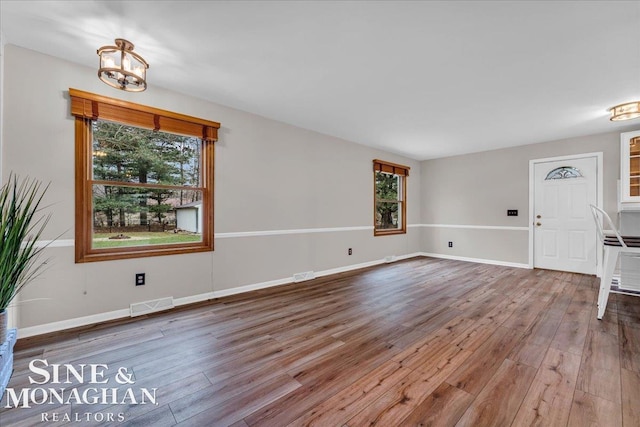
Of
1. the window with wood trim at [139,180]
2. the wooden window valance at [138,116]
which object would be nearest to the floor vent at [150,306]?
the window with wood trim at [139,180]

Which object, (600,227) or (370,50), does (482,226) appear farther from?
(370,50)

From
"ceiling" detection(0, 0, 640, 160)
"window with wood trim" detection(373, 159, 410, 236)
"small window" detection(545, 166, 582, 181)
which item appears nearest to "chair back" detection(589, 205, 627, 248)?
"ceiling" detection(0, 0, 640, 160)

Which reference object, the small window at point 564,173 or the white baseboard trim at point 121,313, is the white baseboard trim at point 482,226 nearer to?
A: the small window at point 564,173

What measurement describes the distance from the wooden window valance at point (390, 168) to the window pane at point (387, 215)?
69 centimetres

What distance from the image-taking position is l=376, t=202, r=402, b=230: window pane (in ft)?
18.4

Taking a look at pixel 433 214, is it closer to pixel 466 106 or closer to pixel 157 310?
pixel 466 106

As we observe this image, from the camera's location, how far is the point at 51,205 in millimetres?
2346

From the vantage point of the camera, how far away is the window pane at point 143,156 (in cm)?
264

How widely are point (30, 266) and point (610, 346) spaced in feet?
15.4

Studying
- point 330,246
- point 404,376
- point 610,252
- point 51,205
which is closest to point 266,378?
point 404,376

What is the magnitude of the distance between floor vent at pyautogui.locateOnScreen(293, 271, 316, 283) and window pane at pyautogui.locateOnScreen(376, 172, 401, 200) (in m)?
2.27

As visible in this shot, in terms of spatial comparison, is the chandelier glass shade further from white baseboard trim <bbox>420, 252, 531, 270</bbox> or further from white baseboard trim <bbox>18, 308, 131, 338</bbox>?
white baseboard trim <bbox>18, 308, 131, 338</bbox>

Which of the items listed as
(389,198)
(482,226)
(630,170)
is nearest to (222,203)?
(389,198)

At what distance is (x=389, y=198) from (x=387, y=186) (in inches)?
10.7
